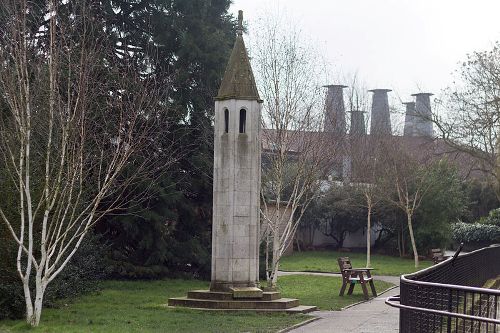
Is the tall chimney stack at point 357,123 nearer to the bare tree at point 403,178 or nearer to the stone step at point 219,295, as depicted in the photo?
the bare tree at point 403,178

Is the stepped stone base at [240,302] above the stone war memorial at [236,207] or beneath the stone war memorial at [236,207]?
beneath

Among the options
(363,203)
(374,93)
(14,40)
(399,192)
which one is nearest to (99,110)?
(14,40)

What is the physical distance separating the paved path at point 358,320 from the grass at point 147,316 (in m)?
0.51

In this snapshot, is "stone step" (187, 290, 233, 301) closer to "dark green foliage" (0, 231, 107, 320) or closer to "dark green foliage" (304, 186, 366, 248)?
"dark green foliage" (0, 231, 107, 320)

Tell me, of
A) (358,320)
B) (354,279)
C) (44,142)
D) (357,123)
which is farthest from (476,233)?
(44,142)

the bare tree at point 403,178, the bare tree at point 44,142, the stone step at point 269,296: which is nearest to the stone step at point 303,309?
the stone step at point 269,296

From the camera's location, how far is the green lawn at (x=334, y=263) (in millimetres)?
33094

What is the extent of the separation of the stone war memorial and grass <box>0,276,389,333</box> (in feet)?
2.89

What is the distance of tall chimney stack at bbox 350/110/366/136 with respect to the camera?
143ft

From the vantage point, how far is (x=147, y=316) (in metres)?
16.1

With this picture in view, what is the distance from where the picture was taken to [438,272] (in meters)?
12.8

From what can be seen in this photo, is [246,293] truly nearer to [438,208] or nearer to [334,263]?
[334,263]

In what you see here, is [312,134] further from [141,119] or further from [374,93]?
[374,93]

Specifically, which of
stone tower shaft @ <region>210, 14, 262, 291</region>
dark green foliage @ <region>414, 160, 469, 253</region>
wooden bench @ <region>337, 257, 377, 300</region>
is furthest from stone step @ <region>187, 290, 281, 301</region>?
dark green foliage @ <region>414, 160, 469, 253</region>
